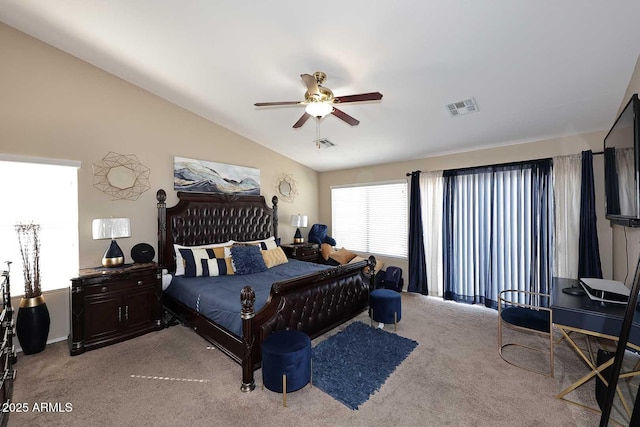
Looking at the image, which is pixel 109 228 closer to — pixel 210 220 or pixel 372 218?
pixel 210 220

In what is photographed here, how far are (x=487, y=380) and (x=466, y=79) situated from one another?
2826 millimetres

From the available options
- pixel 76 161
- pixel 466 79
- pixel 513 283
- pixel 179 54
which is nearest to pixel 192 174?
pixel 76 161

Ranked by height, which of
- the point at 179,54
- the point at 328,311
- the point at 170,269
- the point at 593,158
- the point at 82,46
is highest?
the point at 82,46

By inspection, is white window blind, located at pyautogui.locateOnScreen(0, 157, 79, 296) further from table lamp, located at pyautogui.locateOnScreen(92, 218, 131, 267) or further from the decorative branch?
table lamp, located at pyautogui.locateOnScreen(92, 218, 131, 267)

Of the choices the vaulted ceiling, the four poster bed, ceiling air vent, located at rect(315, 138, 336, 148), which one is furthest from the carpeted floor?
ceiling air vent, located at rect(315, 138, 336, 148)

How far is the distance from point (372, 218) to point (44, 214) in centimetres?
505

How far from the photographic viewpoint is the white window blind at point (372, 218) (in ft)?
17.0

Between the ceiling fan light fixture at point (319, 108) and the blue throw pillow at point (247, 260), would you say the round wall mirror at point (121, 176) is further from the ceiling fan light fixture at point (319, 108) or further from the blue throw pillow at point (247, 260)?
the ceiling fan light fixture at point (319, 108)

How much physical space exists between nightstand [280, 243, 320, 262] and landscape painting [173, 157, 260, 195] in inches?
49.3

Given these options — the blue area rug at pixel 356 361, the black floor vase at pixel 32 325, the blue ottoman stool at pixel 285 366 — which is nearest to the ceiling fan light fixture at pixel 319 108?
the blue ottoman stool at pixel 285 366

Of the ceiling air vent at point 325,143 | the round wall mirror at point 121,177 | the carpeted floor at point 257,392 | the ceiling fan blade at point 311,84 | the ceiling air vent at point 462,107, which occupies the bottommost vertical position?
the carpeted floor at point 257,392

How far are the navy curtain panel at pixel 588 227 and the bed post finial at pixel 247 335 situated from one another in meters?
3.95

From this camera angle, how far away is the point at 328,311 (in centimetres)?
316

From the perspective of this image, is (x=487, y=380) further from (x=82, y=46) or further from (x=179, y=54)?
(x=82, y=46)
